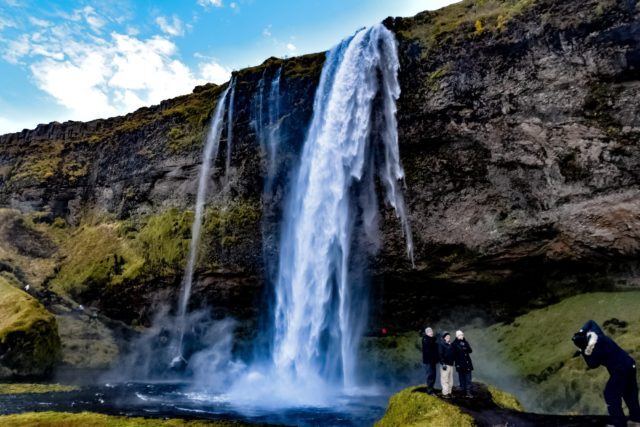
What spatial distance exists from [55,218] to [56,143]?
1071cm

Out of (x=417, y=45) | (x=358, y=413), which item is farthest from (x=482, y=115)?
(x=358, y=413)

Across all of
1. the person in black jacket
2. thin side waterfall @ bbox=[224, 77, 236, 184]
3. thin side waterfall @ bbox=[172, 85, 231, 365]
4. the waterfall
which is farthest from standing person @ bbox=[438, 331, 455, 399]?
thin side waterfall @ bbox=[224, 77, 236, 184]

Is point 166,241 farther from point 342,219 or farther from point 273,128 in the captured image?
point 342,219

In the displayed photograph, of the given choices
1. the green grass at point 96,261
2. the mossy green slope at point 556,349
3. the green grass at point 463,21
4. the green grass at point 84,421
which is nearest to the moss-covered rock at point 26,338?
the green grass at point 96,261

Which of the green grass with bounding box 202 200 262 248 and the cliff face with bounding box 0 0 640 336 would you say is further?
the green grass with bounding box 202 200 262 248

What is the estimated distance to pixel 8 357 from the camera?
27500mm

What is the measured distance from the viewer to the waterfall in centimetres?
2812

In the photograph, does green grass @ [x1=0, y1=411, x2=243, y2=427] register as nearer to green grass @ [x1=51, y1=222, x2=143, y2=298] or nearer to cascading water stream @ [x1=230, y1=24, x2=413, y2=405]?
cascading water stream @ [x1=230, y1=24, x2=413, y2=405]

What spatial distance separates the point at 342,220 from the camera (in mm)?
28562

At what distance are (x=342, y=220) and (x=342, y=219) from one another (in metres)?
0.06

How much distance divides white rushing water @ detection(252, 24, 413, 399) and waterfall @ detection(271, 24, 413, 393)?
0.21 feet

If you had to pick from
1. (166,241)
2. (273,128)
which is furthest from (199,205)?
(273,128)

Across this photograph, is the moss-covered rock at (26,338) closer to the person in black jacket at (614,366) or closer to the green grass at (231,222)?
the green grass at (231,222)

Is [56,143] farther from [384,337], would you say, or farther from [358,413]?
[358,413]
